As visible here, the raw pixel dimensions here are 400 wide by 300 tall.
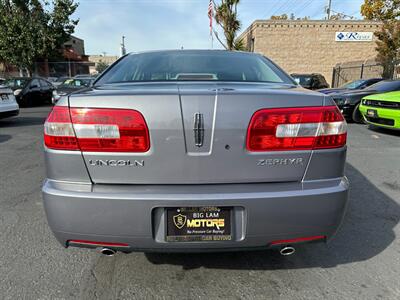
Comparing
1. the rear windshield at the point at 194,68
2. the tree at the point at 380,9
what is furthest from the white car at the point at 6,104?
the tree at the point at 380,9

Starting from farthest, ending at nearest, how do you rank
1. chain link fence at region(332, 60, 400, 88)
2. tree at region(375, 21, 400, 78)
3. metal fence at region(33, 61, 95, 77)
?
metal fence at region(33, 61, 95, 77) → chain link fence at region(332, 60, 400, 88) → tree at region(375, 21, 400, 78)

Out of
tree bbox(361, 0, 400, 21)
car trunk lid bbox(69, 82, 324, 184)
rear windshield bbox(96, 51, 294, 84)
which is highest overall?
tree bbox(361, 0, 400, 21)

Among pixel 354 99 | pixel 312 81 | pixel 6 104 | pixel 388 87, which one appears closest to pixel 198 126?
pixel 6 104

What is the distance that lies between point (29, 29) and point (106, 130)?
2697 cm

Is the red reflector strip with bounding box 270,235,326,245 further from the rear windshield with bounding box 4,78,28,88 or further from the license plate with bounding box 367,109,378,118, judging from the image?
Answer: the rear windshield with bounding box 4,78,28,88

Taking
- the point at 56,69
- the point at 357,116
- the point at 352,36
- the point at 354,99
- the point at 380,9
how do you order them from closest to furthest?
1. the point at 354,99
2. the point at 357,116
3. the point at 352,36
4. the point at 380,9
5. the point at 56,69

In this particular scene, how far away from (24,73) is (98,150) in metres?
29.8

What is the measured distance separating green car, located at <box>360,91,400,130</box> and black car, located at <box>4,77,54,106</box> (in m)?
13.1

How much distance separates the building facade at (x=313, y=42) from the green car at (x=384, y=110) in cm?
1745

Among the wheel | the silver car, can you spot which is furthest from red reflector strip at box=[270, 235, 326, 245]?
the wheel

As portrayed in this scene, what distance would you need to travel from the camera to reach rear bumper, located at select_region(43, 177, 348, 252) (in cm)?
184

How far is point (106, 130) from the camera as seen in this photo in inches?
73.7

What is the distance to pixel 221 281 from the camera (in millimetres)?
2307

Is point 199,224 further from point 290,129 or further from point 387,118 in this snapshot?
point 387,118
